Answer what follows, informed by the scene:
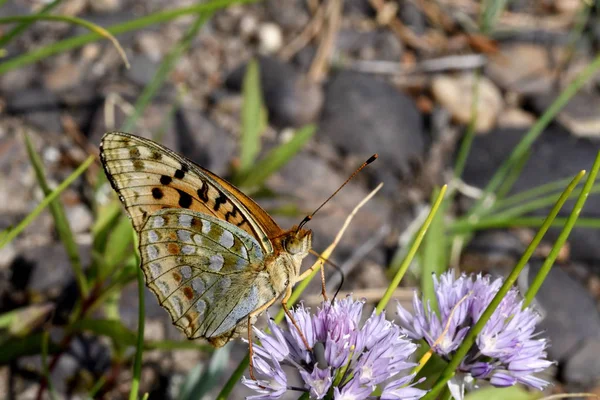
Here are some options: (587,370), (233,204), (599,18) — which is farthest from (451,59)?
(233,204)

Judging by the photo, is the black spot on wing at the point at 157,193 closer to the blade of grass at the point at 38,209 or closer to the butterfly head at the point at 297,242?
the blade of grass at the point at 38,209

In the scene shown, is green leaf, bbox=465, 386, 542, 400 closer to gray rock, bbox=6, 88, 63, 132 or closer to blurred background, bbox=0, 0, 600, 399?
blurred background, bbox=0, 0, 600, 399

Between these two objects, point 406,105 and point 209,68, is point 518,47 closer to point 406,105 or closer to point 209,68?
point 406,105

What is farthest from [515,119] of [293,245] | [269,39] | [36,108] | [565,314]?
[293,245]

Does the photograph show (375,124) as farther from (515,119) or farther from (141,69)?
(141,69)

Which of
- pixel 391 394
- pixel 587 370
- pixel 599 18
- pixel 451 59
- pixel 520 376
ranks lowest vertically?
pixel 391 394

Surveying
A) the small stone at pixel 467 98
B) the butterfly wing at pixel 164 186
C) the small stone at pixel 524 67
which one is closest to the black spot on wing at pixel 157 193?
the butterfly wing at pixel 164 186

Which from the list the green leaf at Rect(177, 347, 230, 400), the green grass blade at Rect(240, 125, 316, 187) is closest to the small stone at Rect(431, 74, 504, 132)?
the green grass blade at Rect(240, 125, 316, 187)
